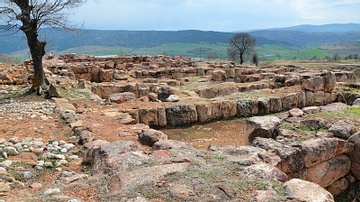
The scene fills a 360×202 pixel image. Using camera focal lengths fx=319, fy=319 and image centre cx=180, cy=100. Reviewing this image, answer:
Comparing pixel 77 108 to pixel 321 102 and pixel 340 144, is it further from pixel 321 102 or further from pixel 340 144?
pixel 321 102

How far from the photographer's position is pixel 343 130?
8180mm

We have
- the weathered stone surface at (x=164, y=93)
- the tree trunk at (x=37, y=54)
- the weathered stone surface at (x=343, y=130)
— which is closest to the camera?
the weathered stone surface at (x=343, y=130)

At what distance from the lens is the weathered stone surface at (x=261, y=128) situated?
29.1 ft

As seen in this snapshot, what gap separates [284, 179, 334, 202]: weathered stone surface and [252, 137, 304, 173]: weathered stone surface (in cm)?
171

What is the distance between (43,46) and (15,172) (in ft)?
28.2

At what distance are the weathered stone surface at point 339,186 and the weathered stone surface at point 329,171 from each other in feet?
0.46

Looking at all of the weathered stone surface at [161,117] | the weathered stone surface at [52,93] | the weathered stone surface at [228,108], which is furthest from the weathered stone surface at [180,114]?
the weathered stone surface at [52,93]

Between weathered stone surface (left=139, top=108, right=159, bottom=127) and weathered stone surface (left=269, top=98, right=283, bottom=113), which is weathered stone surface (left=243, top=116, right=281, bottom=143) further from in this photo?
weathered stone surface (left=269, top=98, right=283, bottom=113)

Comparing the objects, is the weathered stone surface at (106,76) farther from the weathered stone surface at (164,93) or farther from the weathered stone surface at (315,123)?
the weathered stone surface at (315,123)

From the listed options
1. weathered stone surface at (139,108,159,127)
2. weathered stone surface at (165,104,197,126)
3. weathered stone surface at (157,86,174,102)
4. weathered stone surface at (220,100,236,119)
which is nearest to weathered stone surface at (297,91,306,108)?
weathered stone surface at (220,100,236,119)

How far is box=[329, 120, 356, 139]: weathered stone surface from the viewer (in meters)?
8.11

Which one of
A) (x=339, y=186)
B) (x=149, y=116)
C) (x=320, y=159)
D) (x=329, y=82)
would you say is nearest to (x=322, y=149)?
(x=320, y=159)

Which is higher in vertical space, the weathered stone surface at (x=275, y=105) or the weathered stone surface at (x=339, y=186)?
the weathered stone surface at (x=275, y=105)

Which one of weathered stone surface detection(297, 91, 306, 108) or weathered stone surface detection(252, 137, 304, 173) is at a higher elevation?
weathered stone surface detection(252, 137, 304, 173)
